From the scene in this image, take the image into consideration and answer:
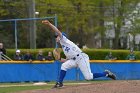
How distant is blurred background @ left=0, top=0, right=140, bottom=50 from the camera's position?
44.0 m

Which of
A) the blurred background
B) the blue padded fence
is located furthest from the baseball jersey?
the blurred background

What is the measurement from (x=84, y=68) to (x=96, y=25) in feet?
114

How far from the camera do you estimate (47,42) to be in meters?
51.1

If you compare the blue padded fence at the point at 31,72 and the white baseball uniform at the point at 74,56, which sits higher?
the white baseball uniform at the point at 74,56

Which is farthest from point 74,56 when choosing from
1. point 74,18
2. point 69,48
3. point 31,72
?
point 74,18

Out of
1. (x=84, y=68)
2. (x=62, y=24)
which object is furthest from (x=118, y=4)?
(x=84, y=68)

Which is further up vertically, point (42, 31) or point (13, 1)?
point (13, 1)

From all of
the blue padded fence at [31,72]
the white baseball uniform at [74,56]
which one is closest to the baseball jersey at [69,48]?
the white baseball uniform at [74,56]

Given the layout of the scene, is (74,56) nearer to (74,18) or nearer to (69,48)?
(69,48)

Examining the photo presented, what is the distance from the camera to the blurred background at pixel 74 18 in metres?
44.0

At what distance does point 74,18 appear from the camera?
4531 centimetres

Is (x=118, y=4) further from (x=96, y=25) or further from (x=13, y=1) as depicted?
(x=13, y=1)

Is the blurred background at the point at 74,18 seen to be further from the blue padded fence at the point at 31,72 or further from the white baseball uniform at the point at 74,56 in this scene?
the white baseball uniform at the point at 74,56

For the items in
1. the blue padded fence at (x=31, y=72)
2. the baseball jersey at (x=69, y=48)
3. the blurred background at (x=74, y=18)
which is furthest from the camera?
the blurred background at (x=74, y=18)
